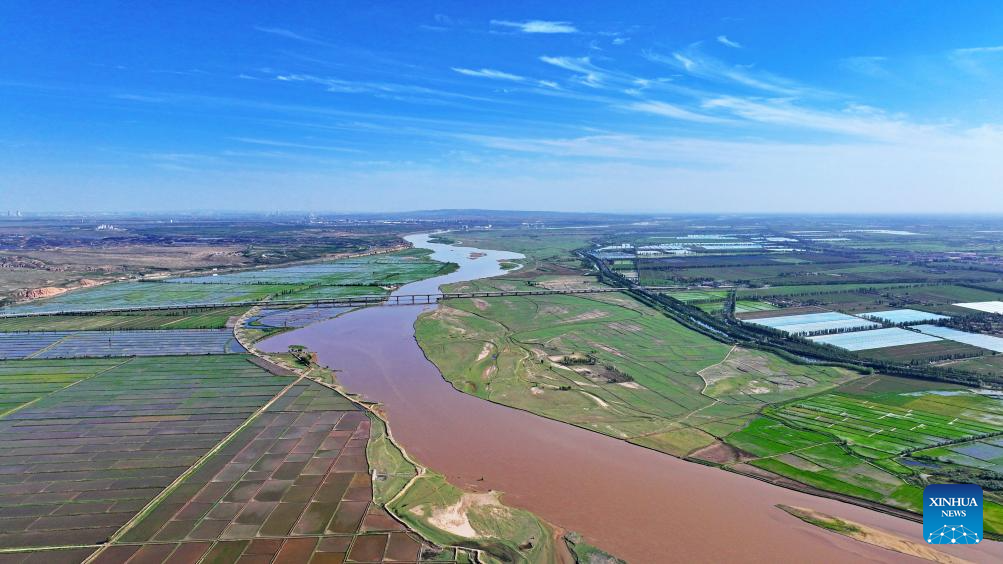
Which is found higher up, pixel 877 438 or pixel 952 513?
pixel 952 513

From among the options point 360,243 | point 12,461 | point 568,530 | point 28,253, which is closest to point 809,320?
point 568,530

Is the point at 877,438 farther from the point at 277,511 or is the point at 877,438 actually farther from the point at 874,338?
the point at 277,511

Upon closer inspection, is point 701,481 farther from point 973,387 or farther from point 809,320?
point 809,320

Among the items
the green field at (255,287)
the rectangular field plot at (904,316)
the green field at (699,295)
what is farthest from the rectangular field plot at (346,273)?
the rectangular field plot at (904,316)

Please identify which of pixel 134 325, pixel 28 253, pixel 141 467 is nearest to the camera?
pixel 141 467

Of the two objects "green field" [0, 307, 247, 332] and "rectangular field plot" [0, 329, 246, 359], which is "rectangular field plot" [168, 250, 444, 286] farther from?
"rectangular field plot" [0, 329, 246, 359]

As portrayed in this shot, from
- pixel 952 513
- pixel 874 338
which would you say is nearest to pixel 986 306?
pixel 874 338
